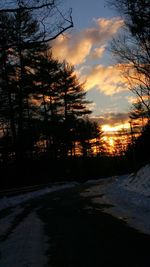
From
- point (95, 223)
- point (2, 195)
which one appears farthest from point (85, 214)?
point (2, 195)

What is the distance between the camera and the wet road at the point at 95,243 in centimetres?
832

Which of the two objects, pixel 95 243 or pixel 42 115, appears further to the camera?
pixel 42 115

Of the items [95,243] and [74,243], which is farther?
[74,243]

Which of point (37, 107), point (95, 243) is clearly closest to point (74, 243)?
point (95, 243)

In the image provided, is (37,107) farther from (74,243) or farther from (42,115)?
(74,243)

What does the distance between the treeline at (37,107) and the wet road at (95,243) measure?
9.18 meters

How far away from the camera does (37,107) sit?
2048 inches

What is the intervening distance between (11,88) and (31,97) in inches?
433

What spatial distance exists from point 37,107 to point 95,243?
42.3 m

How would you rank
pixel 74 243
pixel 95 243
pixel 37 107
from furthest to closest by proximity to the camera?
pixel 37 107 → pixel 74 243 → pixel 95 243

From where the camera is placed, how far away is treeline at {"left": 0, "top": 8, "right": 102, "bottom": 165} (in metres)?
42.6

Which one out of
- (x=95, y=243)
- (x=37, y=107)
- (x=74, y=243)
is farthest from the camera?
(x=37, y=107)

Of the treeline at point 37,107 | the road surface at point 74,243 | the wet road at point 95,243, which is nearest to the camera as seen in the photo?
the wet road at point 95,243

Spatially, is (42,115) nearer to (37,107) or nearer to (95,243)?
(37,107)
